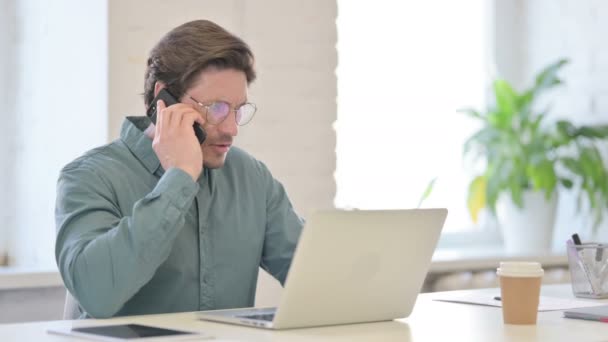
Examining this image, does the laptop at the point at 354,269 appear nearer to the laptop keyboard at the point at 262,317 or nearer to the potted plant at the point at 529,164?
the laptop keyboard at the point at 262,317

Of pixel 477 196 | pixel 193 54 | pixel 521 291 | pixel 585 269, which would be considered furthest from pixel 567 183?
pixel 521 291

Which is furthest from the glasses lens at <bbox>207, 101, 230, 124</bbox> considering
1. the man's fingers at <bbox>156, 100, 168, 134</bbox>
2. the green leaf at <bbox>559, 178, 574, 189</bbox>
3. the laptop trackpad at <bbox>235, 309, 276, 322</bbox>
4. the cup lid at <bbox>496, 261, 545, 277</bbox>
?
the green leaf at <bbox>559, 178, 574, 189</bbox>

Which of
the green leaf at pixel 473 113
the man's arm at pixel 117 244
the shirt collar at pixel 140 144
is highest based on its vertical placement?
the shirt collar at pixel 140 144

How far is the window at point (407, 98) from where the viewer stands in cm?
397

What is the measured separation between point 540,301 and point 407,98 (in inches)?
84.7

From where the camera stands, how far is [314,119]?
128 inches

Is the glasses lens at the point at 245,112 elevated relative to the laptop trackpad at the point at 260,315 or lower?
elevated

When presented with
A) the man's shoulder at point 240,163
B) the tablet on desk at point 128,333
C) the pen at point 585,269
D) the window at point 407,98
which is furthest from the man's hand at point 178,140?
the window at point 407,98

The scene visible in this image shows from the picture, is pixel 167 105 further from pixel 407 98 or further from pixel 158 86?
pixel 407 98

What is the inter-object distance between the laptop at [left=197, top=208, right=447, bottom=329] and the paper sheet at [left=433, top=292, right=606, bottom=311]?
0.28m

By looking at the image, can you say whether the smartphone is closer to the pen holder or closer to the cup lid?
the cup lid

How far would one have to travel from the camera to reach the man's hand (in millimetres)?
1944

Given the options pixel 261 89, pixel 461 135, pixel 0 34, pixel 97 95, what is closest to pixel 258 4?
pixel 261 89

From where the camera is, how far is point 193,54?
2123 millimetres
